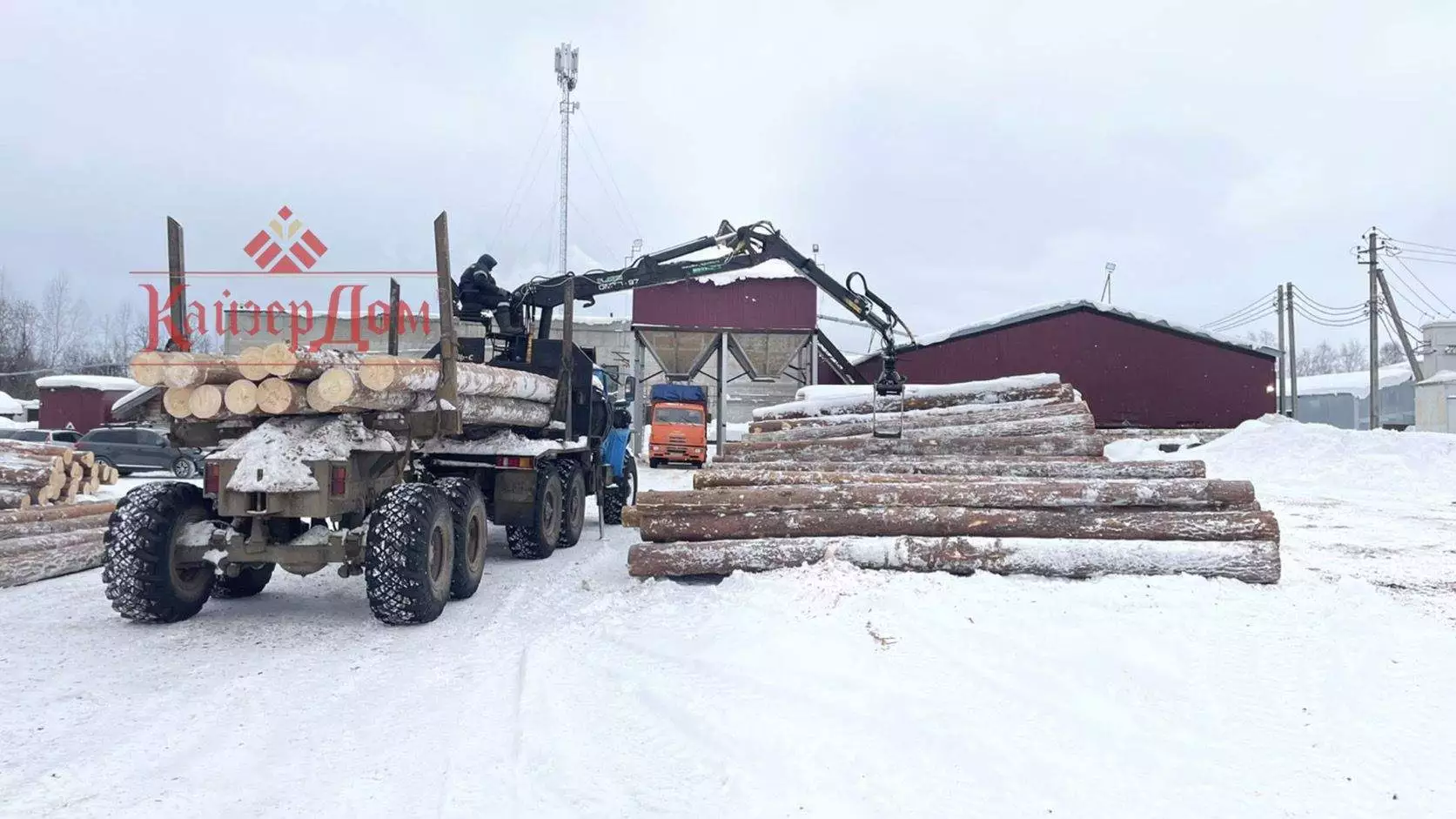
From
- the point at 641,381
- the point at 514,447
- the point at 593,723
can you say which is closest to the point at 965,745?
the point at 593,723

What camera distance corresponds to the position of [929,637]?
5.67m

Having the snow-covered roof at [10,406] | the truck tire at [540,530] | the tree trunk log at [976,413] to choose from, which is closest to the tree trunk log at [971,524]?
the truck tire at [540,530]

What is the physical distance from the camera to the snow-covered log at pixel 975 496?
7.38 meters

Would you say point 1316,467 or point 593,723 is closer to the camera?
point 593,723

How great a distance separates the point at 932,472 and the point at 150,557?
6969mm

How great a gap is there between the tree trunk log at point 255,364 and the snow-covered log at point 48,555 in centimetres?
316

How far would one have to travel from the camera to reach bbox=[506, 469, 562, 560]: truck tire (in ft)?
33.9

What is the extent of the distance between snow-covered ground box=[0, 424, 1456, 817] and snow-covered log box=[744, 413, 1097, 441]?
9.67 ft

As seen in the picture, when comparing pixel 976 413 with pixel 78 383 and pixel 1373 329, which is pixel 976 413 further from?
pixel 78 383

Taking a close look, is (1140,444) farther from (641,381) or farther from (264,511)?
(264,511)

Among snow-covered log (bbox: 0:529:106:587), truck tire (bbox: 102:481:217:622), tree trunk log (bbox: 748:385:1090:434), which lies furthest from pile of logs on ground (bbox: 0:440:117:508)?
tree trunk log (bbox: 748:385:1090:434)

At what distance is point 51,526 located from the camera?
10039mm

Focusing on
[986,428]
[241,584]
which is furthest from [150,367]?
[986,428]

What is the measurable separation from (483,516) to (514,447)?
134 cm
